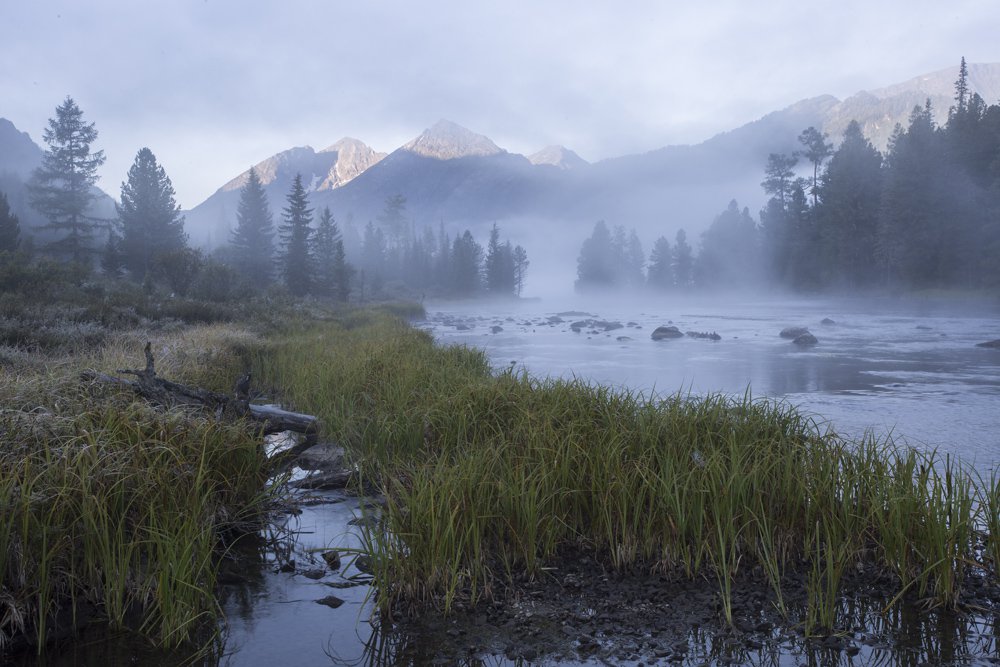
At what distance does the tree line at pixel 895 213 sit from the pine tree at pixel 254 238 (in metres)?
51.6

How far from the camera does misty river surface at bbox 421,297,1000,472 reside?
1034cm

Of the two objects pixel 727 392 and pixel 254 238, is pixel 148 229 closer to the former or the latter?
pixel 254 238

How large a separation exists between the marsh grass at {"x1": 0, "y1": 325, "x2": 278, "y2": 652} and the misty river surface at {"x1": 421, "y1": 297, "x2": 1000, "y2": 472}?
4565 mm

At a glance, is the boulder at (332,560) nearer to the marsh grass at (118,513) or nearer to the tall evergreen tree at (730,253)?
the marsh grass at (118,513)

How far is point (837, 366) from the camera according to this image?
18297 mm

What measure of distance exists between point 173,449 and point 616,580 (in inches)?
128

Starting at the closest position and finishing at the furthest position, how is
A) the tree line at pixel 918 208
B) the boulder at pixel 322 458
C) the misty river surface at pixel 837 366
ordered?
the boulder at pixel 322 458 → the misty river surface at pixel 837 366 → the tree line at pixel 918 208

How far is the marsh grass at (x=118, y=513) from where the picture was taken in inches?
143

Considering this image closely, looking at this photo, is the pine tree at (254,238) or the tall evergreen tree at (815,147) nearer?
the pine tree at (254,238)

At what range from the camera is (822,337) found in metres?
27.8

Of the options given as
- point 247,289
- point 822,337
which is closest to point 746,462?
point 822,337

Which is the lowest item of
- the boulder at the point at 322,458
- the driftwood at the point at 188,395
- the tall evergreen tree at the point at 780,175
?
the boulder at the point at 322,458

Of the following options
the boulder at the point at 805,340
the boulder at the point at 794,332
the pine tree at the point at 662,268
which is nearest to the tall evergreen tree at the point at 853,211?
the boulder at the point at 794,332

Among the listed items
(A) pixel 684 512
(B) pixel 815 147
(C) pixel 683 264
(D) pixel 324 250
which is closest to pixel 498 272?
(C) pixel 683 264
